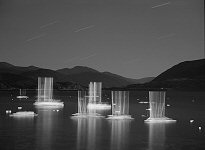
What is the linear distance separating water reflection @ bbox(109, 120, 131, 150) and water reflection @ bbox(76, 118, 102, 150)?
1072mm

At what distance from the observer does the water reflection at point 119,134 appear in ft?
84.9

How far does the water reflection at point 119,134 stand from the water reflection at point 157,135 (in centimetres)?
165

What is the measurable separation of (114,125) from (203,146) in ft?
36.0

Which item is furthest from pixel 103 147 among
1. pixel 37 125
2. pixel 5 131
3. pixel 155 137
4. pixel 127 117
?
pixel 127 117

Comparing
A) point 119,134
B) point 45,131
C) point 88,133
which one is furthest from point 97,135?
point 45,131

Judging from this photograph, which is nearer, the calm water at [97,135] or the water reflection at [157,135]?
the calm water at [97,135]

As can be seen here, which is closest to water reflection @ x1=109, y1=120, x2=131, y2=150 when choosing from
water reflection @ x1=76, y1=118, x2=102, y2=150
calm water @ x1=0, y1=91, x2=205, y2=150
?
calm water @ x1=0, y1=91, x2=205, y2=150

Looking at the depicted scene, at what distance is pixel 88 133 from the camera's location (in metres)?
30.9

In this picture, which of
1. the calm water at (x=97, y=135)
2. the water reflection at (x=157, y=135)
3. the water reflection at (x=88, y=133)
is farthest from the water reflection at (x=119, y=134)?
the water reflection at (x=157, y=135)

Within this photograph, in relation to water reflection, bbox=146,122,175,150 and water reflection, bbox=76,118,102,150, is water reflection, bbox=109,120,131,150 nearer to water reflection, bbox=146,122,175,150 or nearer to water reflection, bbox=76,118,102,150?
water reflection, bbox=76,118,102,150

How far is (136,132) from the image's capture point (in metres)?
32.0

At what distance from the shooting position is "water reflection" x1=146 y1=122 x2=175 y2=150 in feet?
84.7

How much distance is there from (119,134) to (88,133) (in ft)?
7.35

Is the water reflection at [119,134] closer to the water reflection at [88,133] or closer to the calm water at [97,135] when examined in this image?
the calm water at [97,135]
